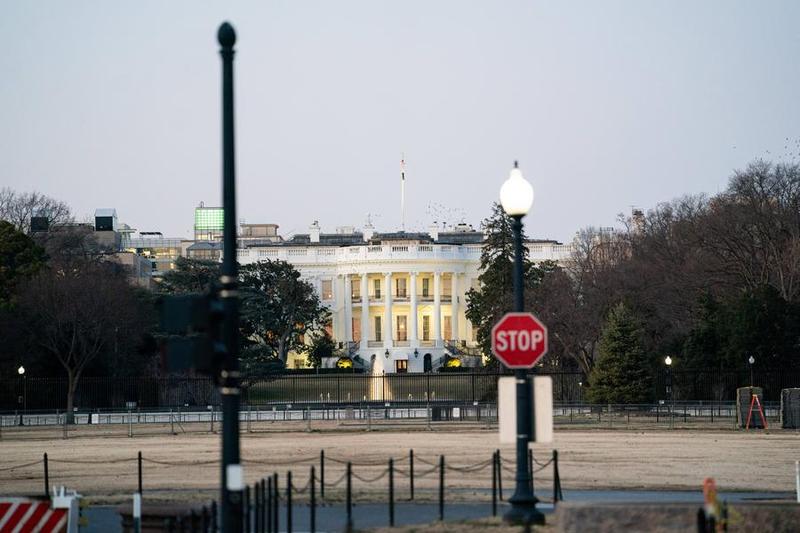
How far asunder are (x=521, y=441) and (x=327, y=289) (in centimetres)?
13483

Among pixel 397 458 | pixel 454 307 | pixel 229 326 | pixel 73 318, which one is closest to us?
pixel 229 326

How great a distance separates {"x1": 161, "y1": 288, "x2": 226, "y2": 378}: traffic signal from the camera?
50.3 ft

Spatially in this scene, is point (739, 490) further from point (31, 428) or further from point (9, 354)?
point (9, 354)

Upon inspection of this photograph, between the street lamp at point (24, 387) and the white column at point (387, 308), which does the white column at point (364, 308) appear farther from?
the street lamp at point (24, 387)

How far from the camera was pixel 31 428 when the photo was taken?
64.3 metres

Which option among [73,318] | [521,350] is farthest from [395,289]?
[521,350]

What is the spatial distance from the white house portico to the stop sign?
405 ft

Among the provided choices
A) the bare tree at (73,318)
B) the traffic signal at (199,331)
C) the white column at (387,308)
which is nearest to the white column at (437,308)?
the white column at (387,308)

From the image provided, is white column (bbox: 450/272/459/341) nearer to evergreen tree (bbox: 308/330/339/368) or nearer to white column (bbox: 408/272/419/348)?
white column (bbox: 408/272/419/348)

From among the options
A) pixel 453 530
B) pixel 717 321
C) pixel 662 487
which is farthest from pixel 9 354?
pixel 453 530

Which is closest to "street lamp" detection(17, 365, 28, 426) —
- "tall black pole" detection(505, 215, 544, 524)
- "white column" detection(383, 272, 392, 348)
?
"tall black pole" detection(505, 215, 544, 524)

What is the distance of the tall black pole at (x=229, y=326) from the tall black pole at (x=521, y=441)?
5.18m

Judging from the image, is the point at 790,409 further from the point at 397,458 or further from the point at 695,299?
the point at 695,299

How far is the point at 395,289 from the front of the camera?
151 meters
